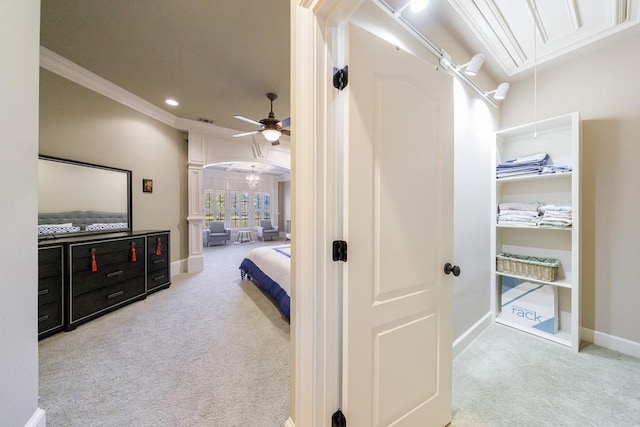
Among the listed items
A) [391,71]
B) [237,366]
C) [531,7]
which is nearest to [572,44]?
[531,7]

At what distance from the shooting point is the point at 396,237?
108 cm

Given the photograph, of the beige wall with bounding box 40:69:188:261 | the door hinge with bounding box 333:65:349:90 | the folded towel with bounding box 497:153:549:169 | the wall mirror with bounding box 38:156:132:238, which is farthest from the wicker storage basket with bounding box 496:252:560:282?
the beige wall with bounding box 40:69:188:261

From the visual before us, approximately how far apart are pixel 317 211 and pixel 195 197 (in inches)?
171

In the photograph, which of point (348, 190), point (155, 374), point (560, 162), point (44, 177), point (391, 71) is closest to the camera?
point (348, 190)

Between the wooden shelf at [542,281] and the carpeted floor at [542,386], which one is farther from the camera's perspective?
the wooden shelf at [542,281]

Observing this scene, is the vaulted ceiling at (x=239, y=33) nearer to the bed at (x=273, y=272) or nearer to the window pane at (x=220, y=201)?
the bed at (x=273, y=272)

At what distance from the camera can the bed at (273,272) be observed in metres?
2.45

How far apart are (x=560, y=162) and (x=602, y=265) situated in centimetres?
99

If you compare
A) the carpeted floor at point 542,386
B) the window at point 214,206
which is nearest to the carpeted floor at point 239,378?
the carpeted floor at point 542,386

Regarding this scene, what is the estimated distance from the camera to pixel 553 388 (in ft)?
5.10

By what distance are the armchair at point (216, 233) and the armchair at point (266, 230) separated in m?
1.30

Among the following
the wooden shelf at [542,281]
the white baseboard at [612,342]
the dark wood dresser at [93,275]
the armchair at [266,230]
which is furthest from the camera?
the armchair at [266,230]

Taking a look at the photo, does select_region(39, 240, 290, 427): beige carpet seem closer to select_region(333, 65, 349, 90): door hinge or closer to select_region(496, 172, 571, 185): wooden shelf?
select_region(333, 65, 349, 90): door hinge

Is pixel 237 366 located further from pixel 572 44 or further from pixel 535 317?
pixel 572 44
